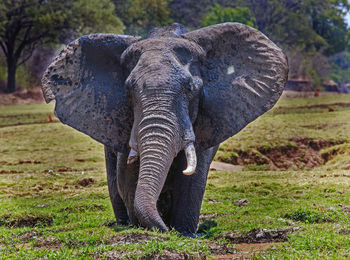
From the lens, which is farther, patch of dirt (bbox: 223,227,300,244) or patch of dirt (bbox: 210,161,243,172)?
patch of dirt (bbox: 210,161,243,172)

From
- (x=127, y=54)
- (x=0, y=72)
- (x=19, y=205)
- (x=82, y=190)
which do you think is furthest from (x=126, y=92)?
(x=0, y=72)

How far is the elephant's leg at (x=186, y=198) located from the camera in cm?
664

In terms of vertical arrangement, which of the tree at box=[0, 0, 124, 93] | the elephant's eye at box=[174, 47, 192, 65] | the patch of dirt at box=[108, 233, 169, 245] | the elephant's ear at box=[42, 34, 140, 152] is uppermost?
the tree at box=[0, 0, 124, 93]

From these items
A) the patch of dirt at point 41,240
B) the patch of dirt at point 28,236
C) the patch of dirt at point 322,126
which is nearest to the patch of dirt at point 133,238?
the patch of dirt at point 41,240

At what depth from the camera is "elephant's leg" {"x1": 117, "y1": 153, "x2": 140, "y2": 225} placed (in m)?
6.56

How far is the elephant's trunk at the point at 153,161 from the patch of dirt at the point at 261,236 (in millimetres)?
1180

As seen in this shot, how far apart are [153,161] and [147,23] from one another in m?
36.1

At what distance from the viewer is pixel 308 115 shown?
75.3 ft

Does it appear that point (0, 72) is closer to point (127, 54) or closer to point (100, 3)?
point (100, 3)

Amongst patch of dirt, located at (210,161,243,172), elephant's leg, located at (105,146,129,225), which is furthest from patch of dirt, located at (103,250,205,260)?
patch of dirt, located at (210,161,243,172)

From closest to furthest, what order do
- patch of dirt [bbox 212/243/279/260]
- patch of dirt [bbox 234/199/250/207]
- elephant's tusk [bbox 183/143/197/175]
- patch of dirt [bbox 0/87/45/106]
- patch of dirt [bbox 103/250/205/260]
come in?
1. patch of dirt [bbox 103/250/205/260]
2. patch of dirt [bbox 212/243/279/260]
3. elephant's tusk [bbox 183/143/197/175]
4. patch of dirt [bbox 234/199/250/207]
5. patch of dirt [bbox 0/87/45/106]

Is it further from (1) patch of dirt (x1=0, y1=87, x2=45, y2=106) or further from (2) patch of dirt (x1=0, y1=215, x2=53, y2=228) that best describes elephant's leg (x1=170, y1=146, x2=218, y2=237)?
(1) patch of dirt (x1=0, y1=87, x2=45, y2=106)

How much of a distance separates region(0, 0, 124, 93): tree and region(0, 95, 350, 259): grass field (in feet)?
49.8

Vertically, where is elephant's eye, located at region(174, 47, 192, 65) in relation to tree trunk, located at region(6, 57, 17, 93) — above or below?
above
